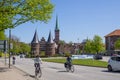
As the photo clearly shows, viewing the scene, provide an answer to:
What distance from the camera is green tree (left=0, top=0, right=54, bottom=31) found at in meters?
24.6

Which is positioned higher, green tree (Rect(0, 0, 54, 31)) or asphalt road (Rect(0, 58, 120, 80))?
green tree (Rect(0, 0, 54, 31))

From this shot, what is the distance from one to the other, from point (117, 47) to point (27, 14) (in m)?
133

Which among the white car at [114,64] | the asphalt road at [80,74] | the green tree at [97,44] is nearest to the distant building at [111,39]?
the green tree at [97,44]

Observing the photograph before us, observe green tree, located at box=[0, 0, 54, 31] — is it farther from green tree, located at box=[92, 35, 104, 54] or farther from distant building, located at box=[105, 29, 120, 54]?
distant building, located at box=[105, 29, 120, 54]

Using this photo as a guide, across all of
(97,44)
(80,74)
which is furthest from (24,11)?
(97,44)

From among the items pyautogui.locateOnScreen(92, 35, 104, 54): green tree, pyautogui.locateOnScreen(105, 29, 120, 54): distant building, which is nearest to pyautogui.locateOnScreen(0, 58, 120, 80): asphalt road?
pyautogui.locateOnScreen(92, 35, 104, 54): green tree

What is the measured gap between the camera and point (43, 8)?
30125 millimetres

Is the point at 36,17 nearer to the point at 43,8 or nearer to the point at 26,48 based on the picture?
the point at 43,8

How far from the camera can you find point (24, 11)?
1093 inches

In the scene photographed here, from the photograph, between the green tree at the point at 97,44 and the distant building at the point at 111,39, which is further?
the distant building at the point at 111,39

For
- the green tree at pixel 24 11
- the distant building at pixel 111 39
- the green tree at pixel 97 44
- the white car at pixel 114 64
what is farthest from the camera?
the distant building at pixel 111 39

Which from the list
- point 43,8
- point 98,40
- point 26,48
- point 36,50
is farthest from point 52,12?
point 26,48

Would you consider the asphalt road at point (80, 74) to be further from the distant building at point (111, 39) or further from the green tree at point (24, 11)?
the distant building at point (111, 39)

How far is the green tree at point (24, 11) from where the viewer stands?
80.6 ft
